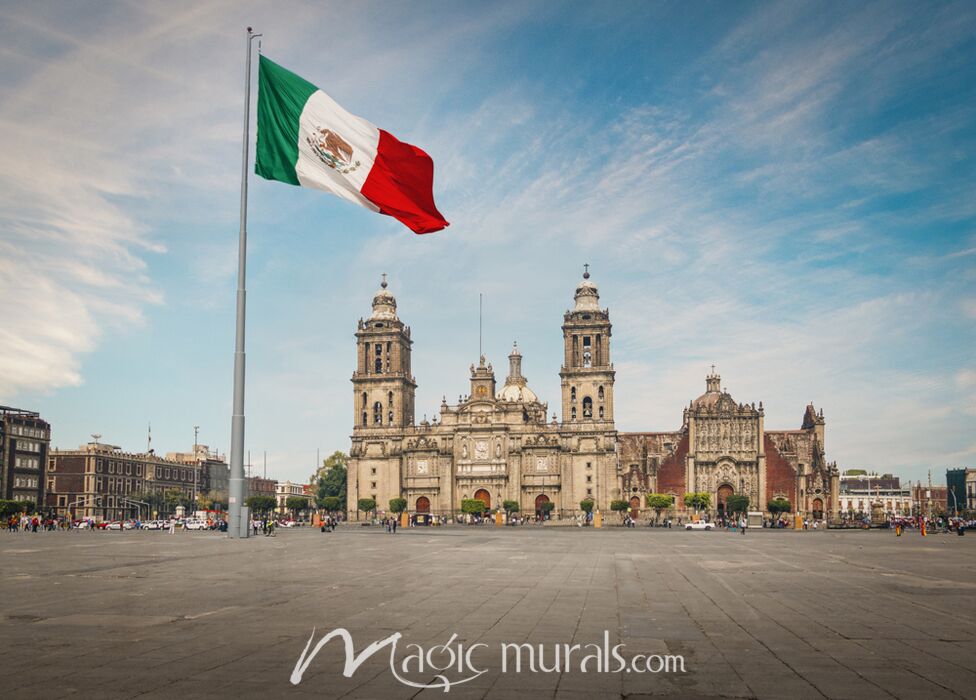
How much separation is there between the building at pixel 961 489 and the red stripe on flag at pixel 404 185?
186 metres

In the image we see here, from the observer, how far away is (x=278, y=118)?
1705 cm

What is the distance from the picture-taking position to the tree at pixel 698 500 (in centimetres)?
9919

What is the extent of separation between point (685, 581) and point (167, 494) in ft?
400

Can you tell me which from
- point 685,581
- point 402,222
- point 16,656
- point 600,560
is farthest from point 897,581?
point 16,656

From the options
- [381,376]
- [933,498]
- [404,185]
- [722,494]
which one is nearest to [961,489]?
[933,498]

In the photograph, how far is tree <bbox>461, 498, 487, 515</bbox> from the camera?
9875cm

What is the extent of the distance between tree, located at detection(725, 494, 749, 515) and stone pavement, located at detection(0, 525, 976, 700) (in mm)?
70764

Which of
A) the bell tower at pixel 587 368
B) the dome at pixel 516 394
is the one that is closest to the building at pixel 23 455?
the dome at pixel 516 394

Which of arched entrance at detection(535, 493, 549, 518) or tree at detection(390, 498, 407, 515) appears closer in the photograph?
arched entrance at detection(535, 493, 549, 518)

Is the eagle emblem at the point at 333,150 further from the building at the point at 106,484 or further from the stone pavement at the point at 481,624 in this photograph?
the building at the point at 106,484

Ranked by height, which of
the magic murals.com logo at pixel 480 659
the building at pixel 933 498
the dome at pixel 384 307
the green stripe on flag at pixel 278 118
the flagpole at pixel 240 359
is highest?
the dome at pixel 384 307

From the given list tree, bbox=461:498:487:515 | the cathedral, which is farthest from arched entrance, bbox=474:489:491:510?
tree, bbox=461:498:487:515

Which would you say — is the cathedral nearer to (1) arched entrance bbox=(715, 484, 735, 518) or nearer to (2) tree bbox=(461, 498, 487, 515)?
(1) arched entrance bbox=(715, 484, 735, 518)

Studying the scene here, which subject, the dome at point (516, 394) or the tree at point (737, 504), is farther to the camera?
the dome at point (516, 394)
